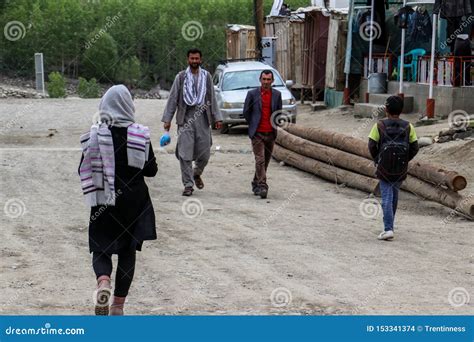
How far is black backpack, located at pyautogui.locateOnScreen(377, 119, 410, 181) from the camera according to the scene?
33.7 ft

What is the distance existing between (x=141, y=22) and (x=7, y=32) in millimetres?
16289

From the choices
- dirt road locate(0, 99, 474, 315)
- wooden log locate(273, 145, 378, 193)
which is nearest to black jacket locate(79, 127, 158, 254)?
dirt road locate(0, 99, 474, 315)

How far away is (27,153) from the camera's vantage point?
18.3 m

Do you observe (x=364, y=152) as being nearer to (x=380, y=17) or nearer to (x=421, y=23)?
(x=421, y=23)

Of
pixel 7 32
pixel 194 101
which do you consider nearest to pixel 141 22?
pixel 7 32

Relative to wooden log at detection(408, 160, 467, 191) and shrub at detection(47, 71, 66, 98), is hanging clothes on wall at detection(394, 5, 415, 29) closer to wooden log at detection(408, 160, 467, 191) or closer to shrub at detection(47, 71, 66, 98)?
wooden log at detection(408, 160, 467, 191)

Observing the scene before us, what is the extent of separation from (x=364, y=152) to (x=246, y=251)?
18.2 ft

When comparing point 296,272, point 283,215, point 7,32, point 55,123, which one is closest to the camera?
point 296,272

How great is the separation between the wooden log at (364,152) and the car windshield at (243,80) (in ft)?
18.2

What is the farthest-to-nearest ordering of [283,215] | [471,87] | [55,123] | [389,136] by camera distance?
1. [55,123]
2. [471,87]
3. [283,215]
4. [389,136]

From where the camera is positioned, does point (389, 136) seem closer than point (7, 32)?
Yes

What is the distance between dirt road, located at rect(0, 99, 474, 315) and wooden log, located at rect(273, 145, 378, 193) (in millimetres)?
159

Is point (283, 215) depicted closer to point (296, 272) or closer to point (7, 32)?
point (296, 272)

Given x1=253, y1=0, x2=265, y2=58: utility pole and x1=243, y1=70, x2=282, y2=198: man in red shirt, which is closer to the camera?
x1=243, y1=70, x2=282, y2=198: man in red shirt
